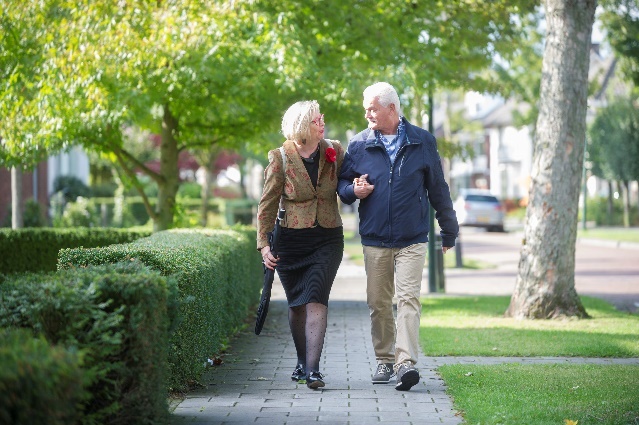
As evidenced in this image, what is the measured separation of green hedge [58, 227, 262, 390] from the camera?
6.37 metres

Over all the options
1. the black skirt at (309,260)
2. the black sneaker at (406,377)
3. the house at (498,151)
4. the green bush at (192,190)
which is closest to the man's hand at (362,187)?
the black skirt at (309,260)

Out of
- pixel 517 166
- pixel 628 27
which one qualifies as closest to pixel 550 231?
pixel 628 27

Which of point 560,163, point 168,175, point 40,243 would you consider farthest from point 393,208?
A: point 40,243

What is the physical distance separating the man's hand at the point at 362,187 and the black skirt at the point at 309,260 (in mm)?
343

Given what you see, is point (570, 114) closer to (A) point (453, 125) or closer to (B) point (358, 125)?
(B) point (358, 125)

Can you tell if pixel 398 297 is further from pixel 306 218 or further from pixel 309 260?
pixel 306 218

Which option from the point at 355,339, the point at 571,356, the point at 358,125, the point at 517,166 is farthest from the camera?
the point at 517,166

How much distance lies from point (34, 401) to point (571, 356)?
5939mm

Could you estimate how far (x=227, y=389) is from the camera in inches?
271

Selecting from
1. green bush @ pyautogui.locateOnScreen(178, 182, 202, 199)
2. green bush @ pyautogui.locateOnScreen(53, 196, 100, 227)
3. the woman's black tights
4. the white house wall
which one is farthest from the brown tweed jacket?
green bush @ pyautogui.locateOnScreen(178, 182, 202, 199)

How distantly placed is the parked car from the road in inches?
407

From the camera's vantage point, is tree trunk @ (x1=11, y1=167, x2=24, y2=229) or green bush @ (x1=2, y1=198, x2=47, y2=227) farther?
green bush @ (x1=2, y1=198, x2=47, y2=227)

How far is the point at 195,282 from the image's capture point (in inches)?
266

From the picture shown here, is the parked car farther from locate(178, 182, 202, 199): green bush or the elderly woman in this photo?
the elderly woman
